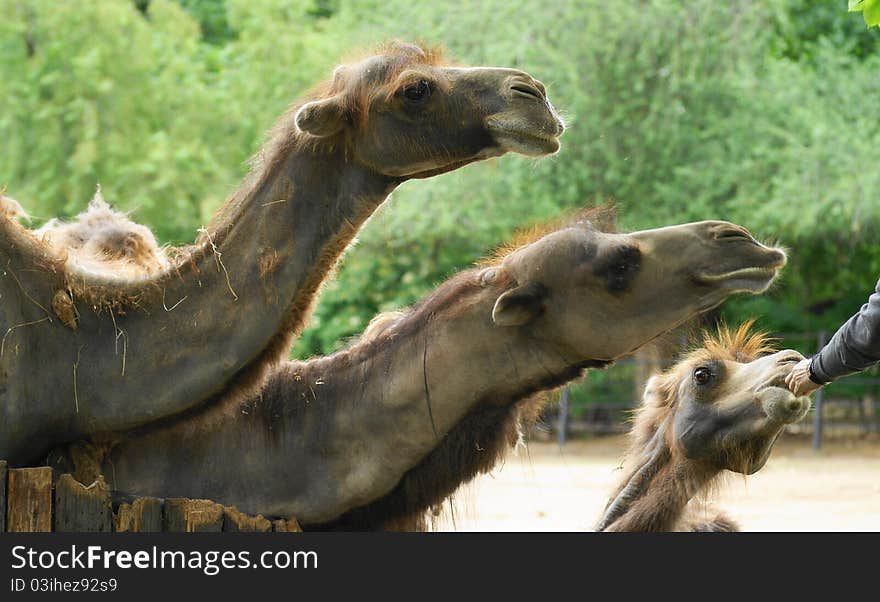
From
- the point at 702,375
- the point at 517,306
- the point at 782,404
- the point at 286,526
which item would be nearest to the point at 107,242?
the point at 286,526

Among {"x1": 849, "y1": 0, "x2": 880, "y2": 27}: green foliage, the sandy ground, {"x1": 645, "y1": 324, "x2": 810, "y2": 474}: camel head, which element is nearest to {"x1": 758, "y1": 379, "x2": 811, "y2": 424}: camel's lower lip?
{"x1": 645, "y1": 324, "x2": 810, "y2": 474}: camel head

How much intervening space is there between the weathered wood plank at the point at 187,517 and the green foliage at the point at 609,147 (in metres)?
13.9

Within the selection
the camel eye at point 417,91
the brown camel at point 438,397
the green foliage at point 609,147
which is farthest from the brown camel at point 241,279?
the green foliage at point 609,147

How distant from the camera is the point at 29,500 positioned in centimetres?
479

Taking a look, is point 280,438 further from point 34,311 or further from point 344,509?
point 34,311

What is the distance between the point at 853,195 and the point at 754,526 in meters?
7.90

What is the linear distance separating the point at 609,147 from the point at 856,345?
16.0m

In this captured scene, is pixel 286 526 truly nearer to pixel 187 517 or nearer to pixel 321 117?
pixel 187 517

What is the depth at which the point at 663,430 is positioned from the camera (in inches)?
260

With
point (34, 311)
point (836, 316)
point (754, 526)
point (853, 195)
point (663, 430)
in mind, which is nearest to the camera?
point (34, 311)

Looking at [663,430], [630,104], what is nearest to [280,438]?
[663,430]

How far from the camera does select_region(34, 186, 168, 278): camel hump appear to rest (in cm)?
585

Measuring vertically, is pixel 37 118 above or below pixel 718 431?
above

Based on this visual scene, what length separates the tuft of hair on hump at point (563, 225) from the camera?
18.8 ft
